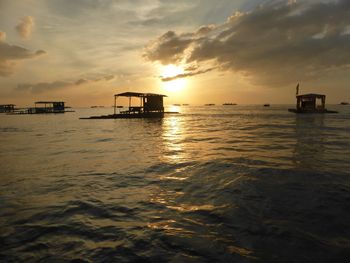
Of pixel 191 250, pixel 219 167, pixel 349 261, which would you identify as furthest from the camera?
pixel 219 167

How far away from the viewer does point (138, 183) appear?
941cm

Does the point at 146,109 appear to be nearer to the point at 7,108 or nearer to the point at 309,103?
the point at 309,103

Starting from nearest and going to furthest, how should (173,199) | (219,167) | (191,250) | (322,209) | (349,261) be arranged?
(349,261)
(191,250)
(322,209)
(173,199)
(219,167)

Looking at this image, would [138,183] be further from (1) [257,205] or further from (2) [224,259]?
(2) [224,259]

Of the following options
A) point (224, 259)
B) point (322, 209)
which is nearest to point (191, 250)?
point (224, 259)

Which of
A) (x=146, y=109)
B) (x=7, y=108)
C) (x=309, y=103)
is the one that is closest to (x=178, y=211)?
(x=146, y=109)

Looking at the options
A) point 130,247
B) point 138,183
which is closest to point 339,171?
point 138,183

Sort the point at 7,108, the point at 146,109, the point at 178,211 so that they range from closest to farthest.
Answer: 1. the point at 178,211
2. the point at 146,109
3. the point at 7,108

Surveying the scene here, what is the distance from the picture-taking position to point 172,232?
553cm

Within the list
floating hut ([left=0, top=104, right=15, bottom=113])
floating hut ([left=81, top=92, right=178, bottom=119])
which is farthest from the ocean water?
floating hut ([left=0, top=104, right=15, bottom=113])

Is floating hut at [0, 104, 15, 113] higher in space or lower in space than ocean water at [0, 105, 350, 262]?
higher

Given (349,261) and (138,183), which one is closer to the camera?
(349,261)

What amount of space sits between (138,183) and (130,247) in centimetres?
448

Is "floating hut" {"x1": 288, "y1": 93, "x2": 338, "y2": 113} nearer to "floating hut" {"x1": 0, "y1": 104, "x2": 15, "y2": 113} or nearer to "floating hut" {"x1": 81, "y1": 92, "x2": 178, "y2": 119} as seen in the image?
"floating hut" {"x1": 81, "y1": 92, "x2": 178, "y2": 119}
